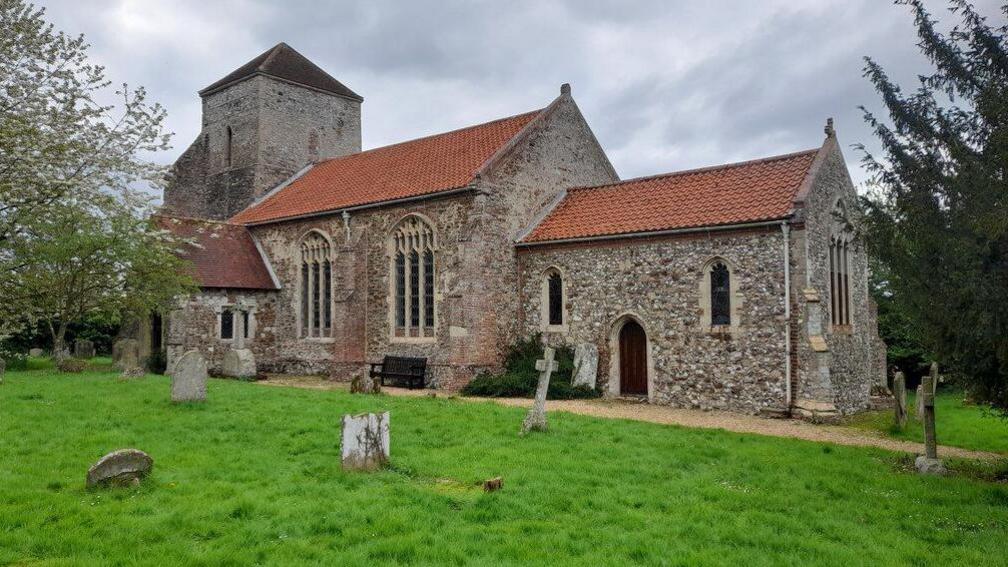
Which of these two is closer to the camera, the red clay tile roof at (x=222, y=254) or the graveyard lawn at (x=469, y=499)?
the graveyard lawn at (x=469, y=499)

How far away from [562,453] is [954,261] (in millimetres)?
5732

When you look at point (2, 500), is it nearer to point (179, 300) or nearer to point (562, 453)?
point (562, 453)

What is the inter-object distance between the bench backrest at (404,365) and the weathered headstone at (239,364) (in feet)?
15.6

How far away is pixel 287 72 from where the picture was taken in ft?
105

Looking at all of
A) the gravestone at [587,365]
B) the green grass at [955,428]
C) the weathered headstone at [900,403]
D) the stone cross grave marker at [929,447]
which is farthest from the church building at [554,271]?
the stone cross grave marker at [929,447]

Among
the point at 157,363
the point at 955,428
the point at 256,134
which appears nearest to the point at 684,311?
the point at 955,428

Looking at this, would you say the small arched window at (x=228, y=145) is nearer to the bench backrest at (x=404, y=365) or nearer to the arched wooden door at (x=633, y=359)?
the bench backrest at (x=404, y=365)

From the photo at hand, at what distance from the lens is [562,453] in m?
10.4

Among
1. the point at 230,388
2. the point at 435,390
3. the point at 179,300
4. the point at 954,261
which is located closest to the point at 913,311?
the point at 954,261

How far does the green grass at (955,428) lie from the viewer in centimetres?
1351

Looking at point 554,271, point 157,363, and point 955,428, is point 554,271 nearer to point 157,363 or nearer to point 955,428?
point 955,428

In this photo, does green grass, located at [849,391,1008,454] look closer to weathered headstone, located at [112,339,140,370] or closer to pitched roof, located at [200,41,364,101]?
weathered headstone, located at [112,339,140,370]

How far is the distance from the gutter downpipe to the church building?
32 millimetres

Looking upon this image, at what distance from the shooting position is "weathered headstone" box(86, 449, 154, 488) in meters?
7.91
